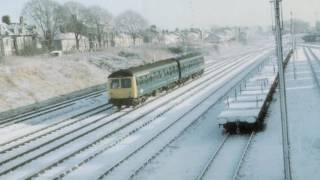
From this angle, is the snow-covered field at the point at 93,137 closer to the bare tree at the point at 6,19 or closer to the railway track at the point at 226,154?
the railway track at the point at 226,154

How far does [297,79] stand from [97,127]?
25590 millimetres

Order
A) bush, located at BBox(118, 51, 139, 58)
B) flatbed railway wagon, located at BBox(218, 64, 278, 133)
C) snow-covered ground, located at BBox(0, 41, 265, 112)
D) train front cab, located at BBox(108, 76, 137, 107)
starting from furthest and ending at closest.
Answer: bush, located at BBox(118, 51, 139, 58)
snow-covered ground, located at BBox(0, 41, 265, 112)
train front cab, located at BBox(108, 76, 137, 107)
flatbed railway wagon, located at BBox(218, 64, 278, 133)

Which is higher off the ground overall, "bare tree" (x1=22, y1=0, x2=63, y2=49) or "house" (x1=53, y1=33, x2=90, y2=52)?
"bare tree" (x1=22, y1=0, x2=63, y2=49)

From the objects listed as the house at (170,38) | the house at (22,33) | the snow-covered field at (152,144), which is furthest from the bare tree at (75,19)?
the snow-covered field at (152,144)

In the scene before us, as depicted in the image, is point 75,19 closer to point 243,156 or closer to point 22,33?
point 22,33

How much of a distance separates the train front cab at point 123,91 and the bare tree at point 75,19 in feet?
228

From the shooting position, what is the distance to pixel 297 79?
47.8 metres

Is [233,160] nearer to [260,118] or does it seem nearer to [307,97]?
[260,118]

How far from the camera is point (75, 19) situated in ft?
346

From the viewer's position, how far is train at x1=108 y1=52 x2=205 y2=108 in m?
33.9

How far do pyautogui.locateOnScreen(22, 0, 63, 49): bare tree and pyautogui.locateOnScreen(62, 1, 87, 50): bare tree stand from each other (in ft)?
11.4

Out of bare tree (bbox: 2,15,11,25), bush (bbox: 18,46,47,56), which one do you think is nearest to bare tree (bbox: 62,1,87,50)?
bare tree (bbox: 2,15,11,25)

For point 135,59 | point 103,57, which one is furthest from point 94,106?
point 135,59

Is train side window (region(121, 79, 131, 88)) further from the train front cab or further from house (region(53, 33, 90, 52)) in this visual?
house (region(53, 33, 90, 52))
